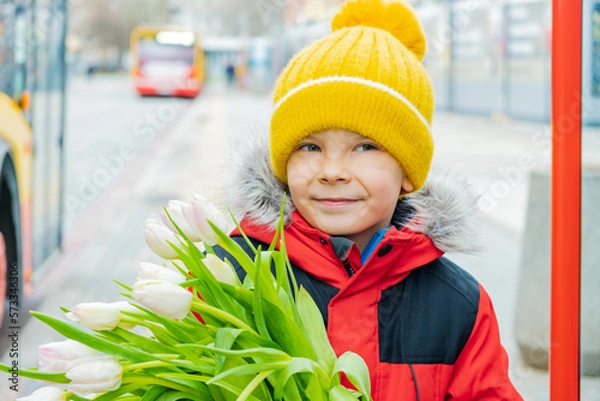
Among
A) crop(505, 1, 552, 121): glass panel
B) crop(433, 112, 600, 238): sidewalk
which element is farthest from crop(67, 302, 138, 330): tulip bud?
crop(505, 1, 552, 121): glass panel

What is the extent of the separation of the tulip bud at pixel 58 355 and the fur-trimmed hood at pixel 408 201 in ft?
1.83

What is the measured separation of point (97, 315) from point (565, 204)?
2.63ft

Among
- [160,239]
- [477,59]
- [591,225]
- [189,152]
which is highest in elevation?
[160,239]

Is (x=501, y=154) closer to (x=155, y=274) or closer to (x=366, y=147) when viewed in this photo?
(x=366, y=147)

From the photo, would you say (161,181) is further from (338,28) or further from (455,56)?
(455,56)

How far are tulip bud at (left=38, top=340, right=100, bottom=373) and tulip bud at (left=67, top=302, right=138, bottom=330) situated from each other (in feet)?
0.11

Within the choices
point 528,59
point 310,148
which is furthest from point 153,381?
point 528,59

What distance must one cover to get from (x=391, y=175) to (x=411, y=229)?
0.38 ft

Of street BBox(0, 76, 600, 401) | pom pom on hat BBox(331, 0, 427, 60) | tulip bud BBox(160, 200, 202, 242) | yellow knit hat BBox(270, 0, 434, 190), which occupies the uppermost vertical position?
pom pom on hat BBox(331, 0, 427, 60)

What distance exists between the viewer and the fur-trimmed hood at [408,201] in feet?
4.88

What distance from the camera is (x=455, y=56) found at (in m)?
20.4

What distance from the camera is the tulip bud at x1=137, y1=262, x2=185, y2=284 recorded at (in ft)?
3.28

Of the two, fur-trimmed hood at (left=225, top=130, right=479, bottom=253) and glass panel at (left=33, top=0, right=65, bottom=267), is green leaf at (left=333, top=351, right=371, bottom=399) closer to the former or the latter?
fur-trimmed hood at (left=225, top=130, right=479, bottom=253)

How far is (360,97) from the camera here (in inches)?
55.0
